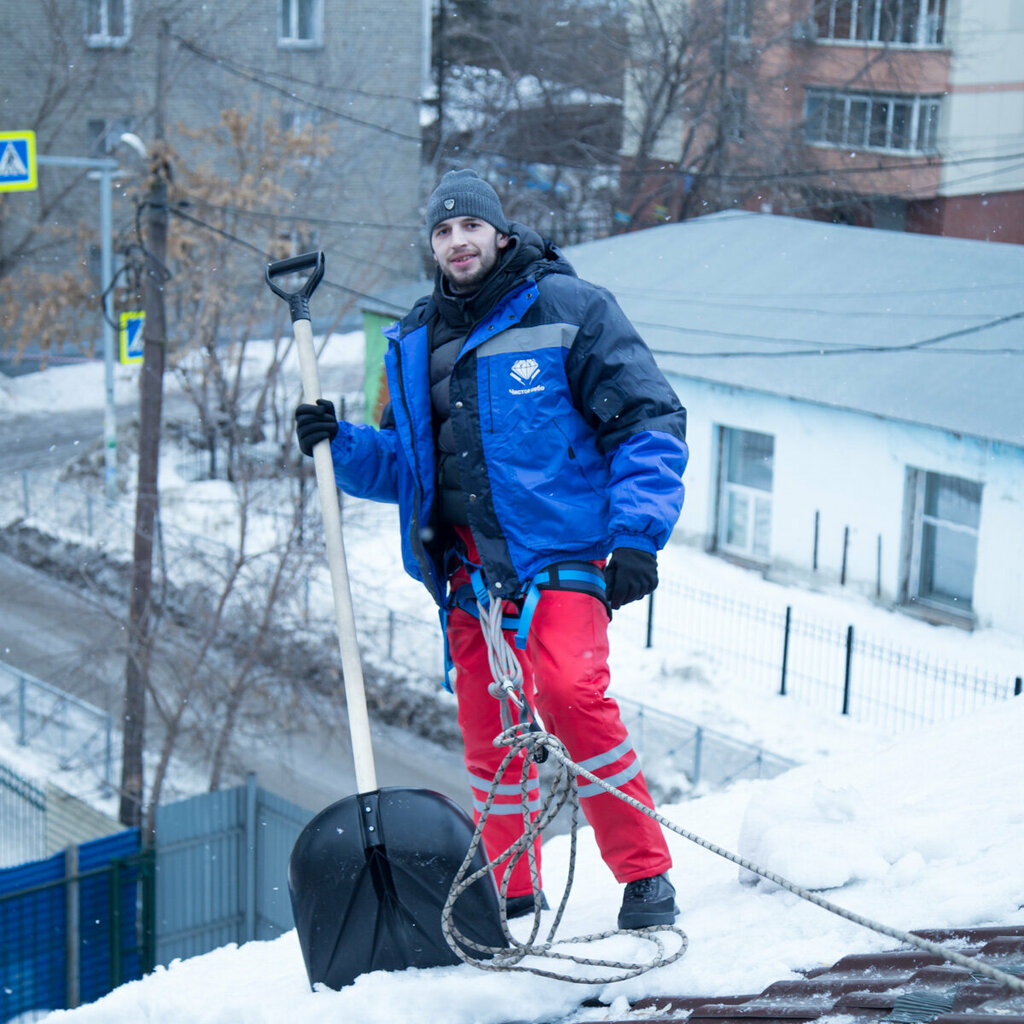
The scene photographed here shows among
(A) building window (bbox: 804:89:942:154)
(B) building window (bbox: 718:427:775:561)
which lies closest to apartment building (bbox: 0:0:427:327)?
(A) building window (bbox: 804:89:942:154)

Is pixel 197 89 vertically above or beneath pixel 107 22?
beneath

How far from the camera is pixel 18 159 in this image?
37.4ft

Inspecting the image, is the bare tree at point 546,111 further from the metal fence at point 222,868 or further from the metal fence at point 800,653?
the metal fence at point 222,868

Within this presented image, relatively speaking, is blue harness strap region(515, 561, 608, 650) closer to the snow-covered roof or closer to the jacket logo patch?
the jacket logo patch

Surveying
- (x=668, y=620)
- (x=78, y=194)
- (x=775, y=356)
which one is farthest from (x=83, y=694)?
(x=78, y=194)

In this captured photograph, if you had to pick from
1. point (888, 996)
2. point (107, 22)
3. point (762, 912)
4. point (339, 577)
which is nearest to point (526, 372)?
Result: point (339, 577)

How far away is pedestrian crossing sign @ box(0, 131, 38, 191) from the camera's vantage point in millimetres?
11273

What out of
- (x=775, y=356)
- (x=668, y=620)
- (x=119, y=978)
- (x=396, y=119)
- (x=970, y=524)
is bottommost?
(x=119, y=978)

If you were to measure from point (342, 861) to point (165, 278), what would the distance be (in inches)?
329

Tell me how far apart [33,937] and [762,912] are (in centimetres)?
724

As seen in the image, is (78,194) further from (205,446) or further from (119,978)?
(119,978)

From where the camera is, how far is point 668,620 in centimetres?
1420

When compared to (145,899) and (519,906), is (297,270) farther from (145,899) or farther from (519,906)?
(145,899)

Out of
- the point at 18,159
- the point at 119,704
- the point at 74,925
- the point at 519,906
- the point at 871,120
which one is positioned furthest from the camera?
the point at 871,120
